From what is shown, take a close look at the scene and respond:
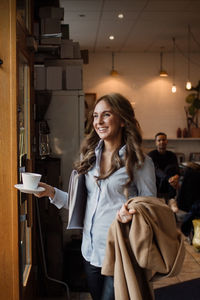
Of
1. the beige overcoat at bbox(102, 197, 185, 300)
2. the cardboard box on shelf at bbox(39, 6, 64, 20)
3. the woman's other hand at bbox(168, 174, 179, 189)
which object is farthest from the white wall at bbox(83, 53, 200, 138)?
the beige overcoat at bbox(102, 197, 185, 300)

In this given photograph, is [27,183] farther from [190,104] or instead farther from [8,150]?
[190,104]

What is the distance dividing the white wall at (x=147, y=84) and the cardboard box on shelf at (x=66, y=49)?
5.41m

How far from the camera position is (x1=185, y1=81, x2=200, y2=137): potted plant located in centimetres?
894

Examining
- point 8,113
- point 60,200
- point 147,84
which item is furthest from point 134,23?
point 60,200

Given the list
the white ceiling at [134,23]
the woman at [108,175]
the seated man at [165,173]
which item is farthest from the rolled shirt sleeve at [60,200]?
the white ceiling at [134,23]

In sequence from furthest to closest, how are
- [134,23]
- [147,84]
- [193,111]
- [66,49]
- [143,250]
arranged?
1. [147,84]
2. [193,111]
3. [134,23]
4. [66,49]
5. [143,250]

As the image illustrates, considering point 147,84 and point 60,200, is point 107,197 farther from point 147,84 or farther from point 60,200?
point 147,84

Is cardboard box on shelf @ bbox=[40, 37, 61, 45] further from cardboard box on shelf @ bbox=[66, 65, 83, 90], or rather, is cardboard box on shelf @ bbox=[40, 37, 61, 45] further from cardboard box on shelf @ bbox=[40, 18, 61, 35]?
cardboard box on shelf @ bbox=[66, 65, 83, 90]

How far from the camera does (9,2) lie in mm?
1900

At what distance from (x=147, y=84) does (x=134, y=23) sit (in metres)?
2.87

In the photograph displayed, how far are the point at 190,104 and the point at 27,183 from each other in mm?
8231

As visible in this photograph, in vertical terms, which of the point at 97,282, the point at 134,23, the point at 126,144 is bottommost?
the point at 97,282

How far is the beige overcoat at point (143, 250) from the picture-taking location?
134 centimetres

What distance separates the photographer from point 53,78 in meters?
3.62
